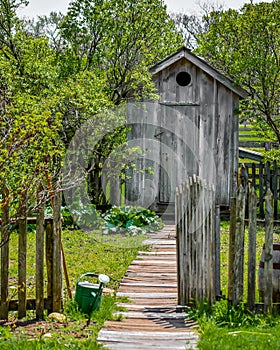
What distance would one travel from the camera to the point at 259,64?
54.2 feet

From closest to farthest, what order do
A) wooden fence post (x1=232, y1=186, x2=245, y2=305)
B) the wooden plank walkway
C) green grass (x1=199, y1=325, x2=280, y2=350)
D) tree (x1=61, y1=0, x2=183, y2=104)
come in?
green grass (x1=199, y1=325, x2=280, y2=350), the wooden plank walkway, wooden fence post (x1=232, y1=186, x2=245, y2=305), tree (x1=61, y1=0, x2=183, y2=104)

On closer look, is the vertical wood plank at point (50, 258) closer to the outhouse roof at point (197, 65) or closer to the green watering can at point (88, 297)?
the green watering can at point (88, 297)

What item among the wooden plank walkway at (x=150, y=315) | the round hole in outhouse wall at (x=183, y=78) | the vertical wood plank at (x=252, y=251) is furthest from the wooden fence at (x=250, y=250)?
the round hole in outhouse wall at (x=183, y=78)

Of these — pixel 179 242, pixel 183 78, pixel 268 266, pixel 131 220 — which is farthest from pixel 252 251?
pixel 183 78

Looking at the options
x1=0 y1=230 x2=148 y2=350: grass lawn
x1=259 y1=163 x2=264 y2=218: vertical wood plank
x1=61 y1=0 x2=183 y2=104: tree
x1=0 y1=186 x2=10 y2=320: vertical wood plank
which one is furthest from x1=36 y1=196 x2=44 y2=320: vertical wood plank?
x1=259 y1=163 x2=264 y2=218: vertical wood plank

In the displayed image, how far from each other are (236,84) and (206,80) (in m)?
0.88

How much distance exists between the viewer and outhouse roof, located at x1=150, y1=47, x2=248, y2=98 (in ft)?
53.5

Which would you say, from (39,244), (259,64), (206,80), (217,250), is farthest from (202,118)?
(39,244)

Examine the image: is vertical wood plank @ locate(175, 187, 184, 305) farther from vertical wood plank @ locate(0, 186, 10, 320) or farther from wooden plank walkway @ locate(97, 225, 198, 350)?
vertical wood plank @ locate(0, 186, 10, 320)

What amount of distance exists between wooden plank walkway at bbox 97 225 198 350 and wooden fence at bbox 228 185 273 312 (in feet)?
2.55

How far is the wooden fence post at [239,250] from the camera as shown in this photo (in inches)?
291

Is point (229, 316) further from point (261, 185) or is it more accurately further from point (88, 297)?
point (261, 185)

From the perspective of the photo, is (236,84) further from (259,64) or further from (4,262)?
(4,262)

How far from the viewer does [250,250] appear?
7383 millimetres
